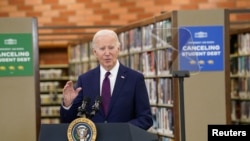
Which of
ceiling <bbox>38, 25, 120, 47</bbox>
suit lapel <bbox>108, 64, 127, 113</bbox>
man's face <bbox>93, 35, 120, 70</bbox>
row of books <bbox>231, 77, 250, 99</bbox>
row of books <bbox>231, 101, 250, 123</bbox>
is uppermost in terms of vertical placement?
ceiling <bbox>38, 25, 120, 47</bbox>

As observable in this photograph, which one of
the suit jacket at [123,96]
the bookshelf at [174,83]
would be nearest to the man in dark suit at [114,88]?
the suit jacket at [123,96]

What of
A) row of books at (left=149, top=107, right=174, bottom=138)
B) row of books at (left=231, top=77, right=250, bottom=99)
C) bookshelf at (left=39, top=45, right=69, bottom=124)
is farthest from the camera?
bookshelf at (left=39, top=45, right=69, bottom=124)

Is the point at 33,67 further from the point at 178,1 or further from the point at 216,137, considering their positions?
the point at 178,1

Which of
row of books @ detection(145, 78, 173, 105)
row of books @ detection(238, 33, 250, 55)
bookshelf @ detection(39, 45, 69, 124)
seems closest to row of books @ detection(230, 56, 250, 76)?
row of books @ detection(238, 33, 250, 55)

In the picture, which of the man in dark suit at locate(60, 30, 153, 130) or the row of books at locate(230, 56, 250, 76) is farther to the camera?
the row of books at locate(230, 56, 250, 76)

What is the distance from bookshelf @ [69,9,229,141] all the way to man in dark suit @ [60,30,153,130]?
1.59m

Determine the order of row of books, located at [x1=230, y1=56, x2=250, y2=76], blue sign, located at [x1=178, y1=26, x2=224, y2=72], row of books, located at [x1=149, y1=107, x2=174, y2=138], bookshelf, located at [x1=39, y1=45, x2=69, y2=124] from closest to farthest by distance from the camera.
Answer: blue sign, located at [x1=178, y1=26, x2=224, y2=72]
row of books, located at [x1=149, y1=107, x2=174, y2=138]
row of books, located at [x1=230, y1=56, x2=250, y2=76]
bookshelf, located at [x1=39, y1=45, x2=69, y2=124]

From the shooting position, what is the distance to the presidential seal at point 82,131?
277 cm

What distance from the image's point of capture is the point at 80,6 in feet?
41.5

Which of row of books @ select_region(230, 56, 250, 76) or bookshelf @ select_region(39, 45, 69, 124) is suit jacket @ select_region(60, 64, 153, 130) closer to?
row of books @ select_region(230, 56, 250, 76)

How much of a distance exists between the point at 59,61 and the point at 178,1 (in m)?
3.06

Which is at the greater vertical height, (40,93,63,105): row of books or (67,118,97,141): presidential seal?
(67,118,97,141): presidential seal

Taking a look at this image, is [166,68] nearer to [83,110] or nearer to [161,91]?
[161,91]

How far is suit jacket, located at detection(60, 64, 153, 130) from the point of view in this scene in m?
3.71
